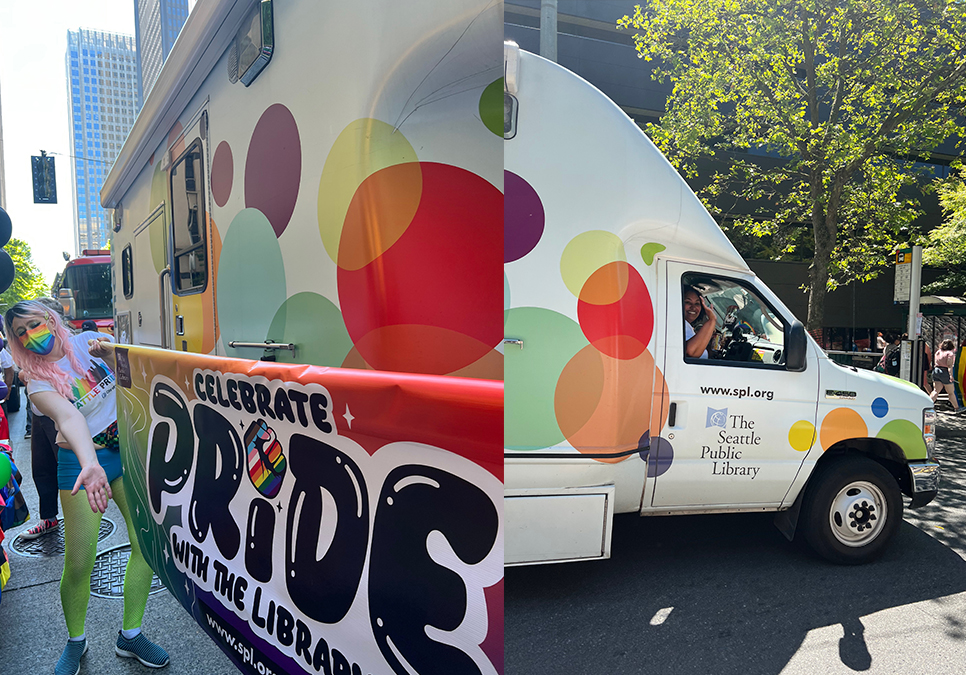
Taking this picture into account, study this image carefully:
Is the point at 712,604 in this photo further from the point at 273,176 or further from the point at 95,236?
the point at 95,236

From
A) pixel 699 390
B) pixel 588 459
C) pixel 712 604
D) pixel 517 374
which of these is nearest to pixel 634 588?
pixel 712 604

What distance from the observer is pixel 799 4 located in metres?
5.25

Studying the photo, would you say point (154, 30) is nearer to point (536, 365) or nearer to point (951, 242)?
point (536, 365)

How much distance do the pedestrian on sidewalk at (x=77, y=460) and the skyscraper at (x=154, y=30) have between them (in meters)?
1.31

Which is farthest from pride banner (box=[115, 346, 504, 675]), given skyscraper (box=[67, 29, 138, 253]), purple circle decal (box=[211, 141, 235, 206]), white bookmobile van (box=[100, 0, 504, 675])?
skyscraper (box=[67, 29, 138, 253])

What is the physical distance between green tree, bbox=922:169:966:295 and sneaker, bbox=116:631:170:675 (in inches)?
432

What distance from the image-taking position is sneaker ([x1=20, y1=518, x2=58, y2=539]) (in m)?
4.43

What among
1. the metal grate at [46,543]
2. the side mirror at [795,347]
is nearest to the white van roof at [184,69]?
the metal grate at [46,543]

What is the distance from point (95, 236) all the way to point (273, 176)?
4600mm

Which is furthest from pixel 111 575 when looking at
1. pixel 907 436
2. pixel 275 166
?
pixel 907 436

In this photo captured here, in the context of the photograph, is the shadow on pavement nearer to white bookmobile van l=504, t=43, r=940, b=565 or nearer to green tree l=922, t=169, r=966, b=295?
white bookmobile van l=504, t=43, r=940, b=565

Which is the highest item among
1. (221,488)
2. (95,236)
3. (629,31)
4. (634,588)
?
(629,31)

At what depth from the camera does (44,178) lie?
14.4 ft

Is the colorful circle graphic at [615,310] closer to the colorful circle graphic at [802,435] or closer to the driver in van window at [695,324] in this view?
the driver in van window at [695,324]
